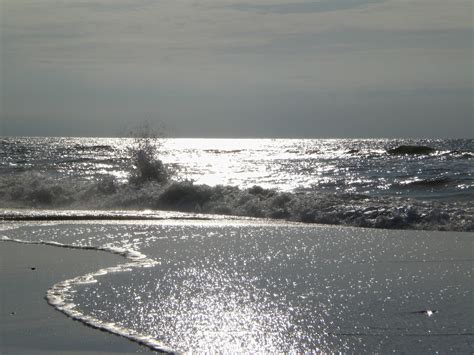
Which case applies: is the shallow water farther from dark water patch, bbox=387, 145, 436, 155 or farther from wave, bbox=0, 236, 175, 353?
dark water patch, bbox=387, 145, 436, 155

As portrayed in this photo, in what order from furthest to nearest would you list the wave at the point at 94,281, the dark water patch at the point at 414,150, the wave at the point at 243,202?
the dark water patch at the point at 414,150 < the wave at the point at 243,202 < the wave at the point at 94,281

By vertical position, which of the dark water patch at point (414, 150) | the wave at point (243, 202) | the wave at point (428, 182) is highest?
the dark water patch at point (414, 150)

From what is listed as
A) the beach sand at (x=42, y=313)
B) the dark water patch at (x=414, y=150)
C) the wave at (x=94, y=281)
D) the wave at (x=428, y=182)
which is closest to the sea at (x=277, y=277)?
the wave at (x=94, y=281)

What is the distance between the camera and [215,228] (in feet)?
38.5

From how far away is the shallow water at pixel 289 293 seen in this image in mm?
4840

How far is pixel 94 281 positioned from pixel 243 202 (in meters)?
9.98

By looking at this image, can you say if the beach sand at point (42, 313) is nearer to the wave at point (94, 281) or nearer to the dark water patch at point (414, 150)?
the wave at point (94, 281)

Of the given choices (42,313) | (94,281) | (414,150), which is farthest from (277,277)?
(414,150)

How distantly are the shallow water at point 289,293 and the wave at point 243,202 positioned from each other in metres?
2.43

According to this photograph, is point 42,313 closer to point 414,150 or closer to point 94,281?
point 94,281

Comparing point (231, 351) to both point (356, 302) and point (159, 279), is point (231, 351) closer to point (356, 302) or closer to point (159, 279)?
point (356, 302)

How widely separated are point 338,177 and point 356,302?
824 inches

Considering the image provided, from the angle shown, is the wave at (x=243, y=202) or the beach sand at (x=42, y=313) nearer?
the beach sand at (x=42, y=313)

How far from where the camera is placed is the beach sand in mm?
4641
